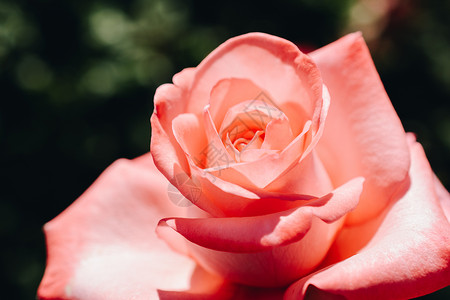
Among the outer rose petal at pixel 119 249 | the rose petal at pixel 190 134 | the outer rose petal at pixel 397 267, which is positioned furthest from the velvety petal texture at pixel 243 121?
the outer rose petal at pixel 119 249

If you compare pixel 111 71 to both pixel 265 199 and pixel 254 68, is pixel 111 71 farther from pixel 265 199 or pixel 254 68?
pixel 265 199

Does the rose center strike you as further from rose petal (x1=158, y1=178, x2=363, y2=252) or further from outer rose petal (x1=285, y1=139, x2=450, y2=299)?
outer rose petal (x1=285, y1=139, x2=450, y2=299)

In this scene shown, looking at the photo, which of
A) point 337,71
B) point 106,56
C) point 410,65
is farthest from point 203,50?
point 337,71

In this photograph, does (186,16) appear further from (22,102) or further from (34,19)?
(22,102)

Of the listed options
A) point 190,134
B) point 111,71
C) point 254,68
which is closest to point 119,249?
point 190,134

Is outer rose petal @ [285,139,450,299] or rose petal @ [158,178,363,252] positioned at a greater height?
rose petal @ [158,178,363,252]

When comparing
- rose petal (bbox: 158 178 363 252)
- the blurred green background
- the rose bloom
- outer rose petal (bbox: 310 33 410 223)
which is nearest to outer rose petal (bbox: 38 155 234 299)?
the rose bloom
